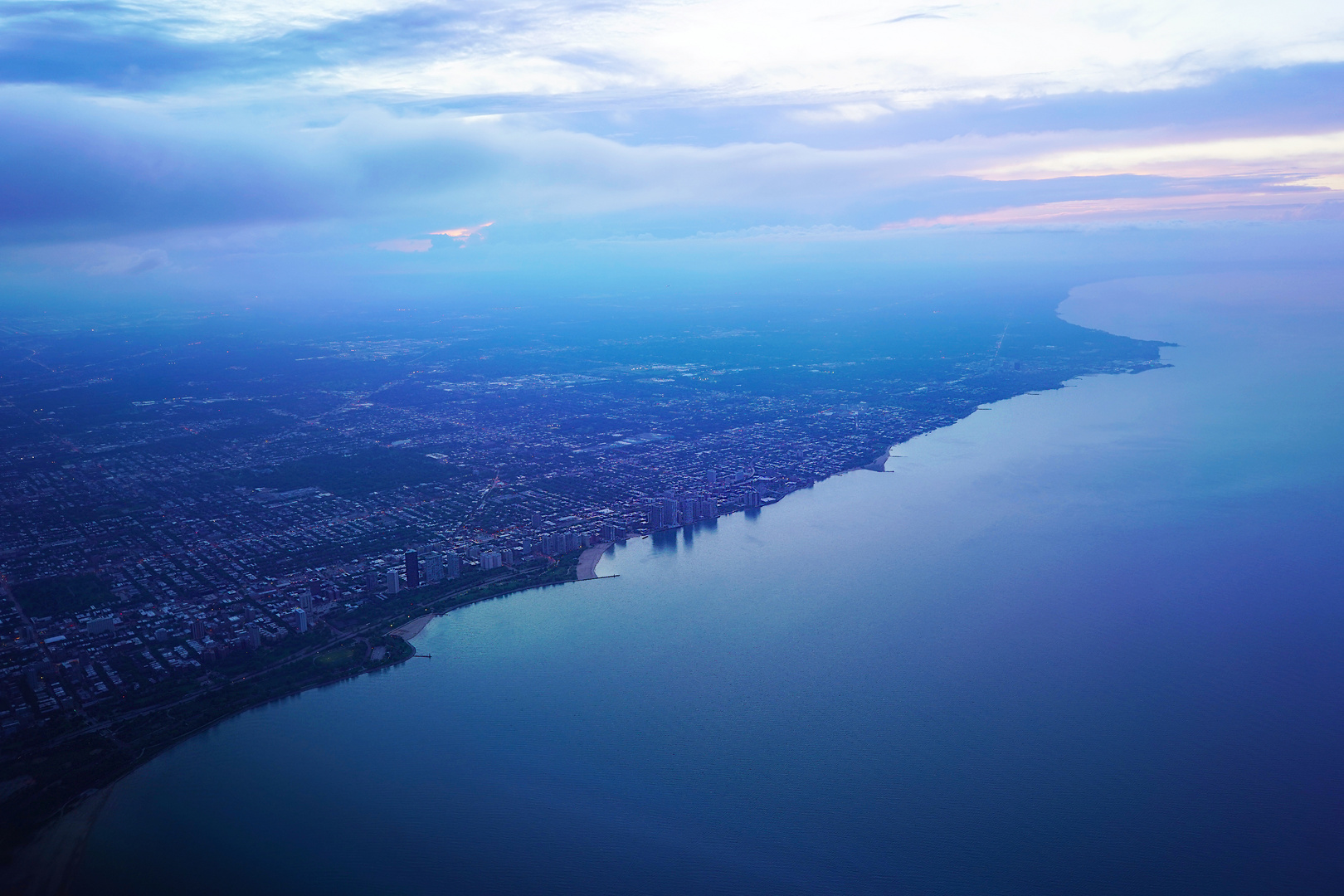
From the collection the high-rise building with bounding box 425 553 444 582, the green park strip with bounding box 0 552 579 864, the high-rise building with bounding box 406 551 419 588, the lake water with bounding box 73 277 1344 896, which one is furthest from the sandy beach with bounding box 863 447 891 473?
the high-rise building with bounding box 406 551 419 588

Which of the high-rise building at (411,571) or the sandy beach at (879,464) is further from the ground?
the high-rise building at (411,571)

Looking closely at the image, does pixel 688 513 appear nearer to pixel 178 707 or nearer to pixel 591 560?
pixel 591 560

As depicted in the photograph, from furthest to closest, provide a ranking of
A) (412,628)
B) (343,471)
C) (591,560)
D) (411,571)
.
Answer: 1. (343,471)
2. (591,560)
3. (411,571)
4. (412,628)

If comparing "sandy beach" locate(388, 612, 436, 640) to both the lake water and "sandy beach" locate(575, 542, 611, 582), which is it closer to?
the lake water

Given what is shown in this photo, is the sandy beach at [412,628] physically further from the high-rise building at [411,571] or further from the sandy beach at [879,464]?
the sandy beach at [879,464]

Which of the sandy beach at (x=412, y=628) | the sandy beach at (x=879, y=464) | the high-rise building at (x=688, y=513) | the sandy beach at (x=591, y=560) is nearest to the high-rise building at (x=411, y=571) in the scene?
the sandy beach at (x=412, y=628)

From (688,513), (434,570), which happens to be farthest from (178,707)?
(688,513)
